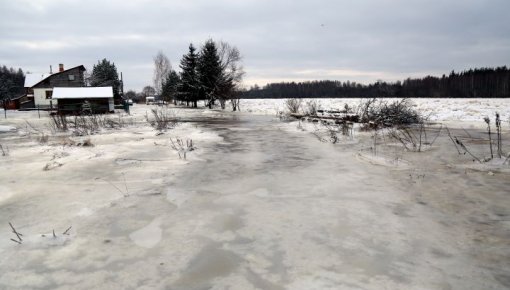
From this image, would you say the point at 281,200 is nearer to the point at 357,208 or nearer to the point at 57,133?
the point at 357,208

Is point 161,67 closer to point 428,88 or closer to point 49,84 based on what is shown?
point 49,84

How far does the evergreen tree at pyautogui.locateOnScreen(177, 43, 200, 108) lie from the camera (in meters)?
45.6

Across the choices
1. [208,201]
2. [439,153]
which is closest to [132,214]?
[208,201]

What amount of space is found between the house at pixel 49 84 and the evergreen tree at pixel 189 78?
64.1 ft

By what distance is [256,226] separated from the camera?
4.42 metres

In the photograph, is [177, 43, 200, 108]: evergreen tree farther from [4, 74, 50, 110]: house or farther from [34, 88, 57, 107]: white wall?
[4, 74, 50, 110]: house

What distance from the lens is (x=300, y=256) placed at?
11.8ft

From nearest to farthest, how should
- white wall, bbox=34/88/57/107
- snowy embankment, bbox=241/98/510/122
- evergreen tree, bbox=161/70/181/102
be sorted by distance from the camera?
snowy embankment, bbox=241/98/510/122 → white wall, bbox=34/88/57/107 → evergreen tree, bbox=161/70/181/102

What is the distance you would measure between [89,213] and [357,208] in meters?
3.62

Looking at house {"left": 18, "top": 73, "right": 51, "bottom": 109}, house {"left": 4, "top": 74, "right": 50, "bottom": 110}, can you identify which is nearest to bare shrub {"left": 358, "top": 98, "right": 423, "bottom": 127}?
house {"left": 18, "top": 73, "right": 51, "bottom": 109}

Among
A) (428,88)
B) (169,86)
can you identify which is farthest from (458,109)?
(428,88)

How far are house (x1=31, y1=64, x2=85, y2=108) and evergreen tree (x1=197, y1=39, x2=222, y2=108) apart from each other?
76.0 feet

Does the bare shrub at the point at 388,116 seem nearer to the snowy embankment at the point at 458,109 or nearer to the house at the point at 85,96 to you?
the snowy embankment at the point at 458,109

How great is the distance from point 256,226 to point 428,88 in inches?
4227
